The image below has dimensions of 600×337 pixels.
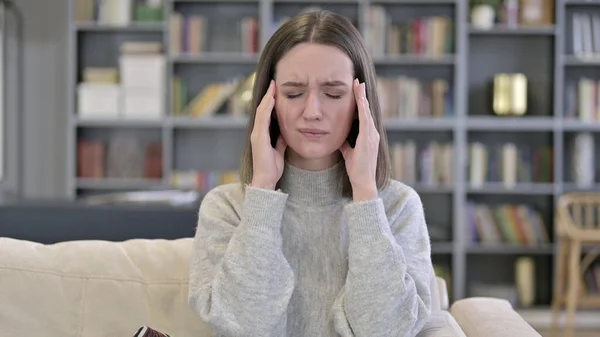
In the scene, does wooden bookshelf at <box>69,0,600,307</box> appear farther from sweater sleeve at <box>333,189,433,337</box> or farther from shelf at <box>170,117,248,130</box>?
sweater sleeve at <box>333,189,433,337</box>

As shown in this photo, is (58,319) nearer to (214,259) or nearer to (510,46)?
(214,259)

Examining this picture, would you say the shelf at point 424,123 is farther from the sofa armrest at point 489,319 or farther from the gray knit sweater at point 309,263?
the gray knit sweater at point 309,263

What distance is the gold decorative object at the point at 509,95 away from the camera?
5.61m

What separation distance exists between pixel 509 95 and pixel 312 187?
392 centimetres

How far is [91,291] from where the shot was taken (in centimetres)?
199

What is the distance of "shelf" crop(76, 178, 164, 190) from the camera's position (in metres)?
5.68

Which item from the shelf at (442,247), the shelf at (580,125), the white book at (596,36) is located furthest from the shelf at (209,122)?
the white book at (596,36)

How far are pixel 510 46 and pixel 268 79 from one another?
4.16 m

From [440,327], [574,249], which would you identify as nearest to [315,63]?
[440,327]

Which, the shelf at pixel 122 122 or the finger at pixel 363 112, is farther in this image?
the shelf at pixel 122 122

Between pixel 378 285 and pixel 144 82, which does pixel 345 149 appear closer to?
pixel 378 285

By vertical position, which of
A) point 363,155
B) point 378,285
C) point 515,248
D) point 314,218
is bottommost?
point 515,248

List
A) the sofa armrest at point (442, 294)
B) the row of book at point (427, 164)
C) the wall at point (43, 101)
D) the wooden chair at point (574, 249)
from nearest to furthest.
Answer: the sofa armrest at point (442, 294) < the wooden chair at point (574, 249) < the row of book at point (427, 164) < the wall at point (43, 101)

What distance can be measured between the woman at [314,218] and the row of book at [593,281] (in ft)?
13.0
